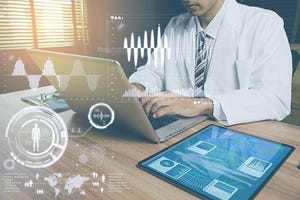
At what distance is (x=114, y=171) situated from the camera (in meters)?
0.44

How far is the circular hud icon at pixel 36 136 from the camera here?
497mm

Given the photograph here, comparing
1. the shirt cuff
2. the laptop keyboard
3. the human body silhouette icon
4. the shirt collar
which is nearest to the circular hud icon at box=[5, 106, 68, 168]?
the human body silhouette icon

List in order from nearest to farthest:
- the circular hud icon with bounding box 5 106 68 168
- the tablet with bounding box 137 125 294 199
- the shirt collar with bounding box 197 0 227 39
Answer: the tablet with bounding box 137 125 294 199 → the circular hud icon with bounding box 5 106 68 168 → the shirt collar with bounding box 197 0 227 39

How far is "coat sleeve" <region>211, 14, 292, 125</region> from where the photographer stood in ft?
2.18

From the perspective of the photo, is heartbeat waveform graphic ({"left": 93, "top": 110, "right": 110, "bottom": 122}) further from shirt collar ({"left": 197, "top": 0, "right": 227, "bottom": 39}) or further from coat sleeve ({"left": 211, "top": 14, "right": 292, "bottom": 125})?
shirt collar ({"left": 197, "top": 0, "right": 227, "bottom": 39})

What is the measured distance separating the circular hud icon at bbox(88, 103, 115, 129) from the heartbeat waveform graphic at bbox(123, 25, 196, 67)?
393 mm

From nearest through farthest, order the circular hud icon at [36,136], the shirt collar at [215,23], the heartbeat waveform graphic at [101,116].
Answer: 1. the circular hud icon at [36,136]
2. the heartbeat waveform graphic at [101,116]
3. the shirt collar at [215,23]

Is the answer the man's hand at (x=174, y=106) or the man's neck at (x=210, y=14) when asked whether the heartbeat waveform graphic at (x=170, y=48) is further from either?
the man's hand at (x=174, y=106)

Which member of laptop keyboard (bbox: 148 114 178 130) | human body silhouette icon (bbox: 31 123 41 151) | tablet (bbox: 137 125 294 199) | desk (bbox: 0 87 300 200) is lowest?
human body silhouette icon (bbox: 31 123 41 151)

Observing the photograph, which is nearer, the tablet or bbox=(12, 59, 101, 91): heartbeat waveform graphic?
the tablet

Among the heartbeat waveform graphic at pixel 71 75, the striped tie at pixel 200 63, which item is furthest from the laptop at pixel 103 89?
the striped tie at pixel 200 63

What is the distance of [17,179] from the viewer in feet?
1.41

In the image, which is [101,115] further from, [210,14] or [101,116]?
[210,14]

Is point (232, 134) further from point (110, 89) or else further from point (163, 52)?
point (163, 52)
